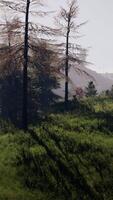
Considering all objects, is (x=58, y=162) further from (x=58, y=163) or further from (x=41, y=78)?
(x=41, y=78)

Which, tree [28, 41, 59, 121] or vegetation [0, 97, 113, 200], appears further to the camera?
tree [28, 41, 59, 121]

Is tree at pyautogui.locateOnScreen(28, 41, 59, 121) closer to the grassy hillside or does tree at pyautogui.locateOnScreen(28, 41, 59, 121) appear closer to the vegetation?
the vegetation

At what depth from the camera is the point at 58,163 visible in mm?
19531

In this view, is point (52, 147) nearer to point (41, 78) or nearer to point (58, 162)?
point (58, 162)

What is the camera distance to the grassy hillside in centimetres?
1717

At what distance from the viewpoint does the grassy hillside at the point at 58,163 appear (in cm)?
1717

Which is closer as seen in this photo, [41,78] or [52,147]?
[52,147]

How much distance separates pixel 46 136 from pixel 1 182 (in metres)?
6.15

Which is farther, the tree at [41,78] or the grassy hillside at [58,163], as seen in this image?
the tree at [41,78]

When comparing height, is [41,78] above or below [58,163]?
above

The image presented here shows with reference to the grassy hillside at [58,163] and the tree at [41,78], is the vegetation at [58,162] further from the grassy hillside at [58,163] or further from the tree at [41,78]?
the tree at [41,78]

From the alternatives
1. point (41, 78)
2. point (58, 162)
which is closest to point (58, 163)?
point (58, 162)

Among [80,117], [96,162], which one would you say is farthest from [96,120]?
[96,162]

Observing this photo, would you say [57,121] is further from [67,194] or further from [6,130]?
[67,194]
